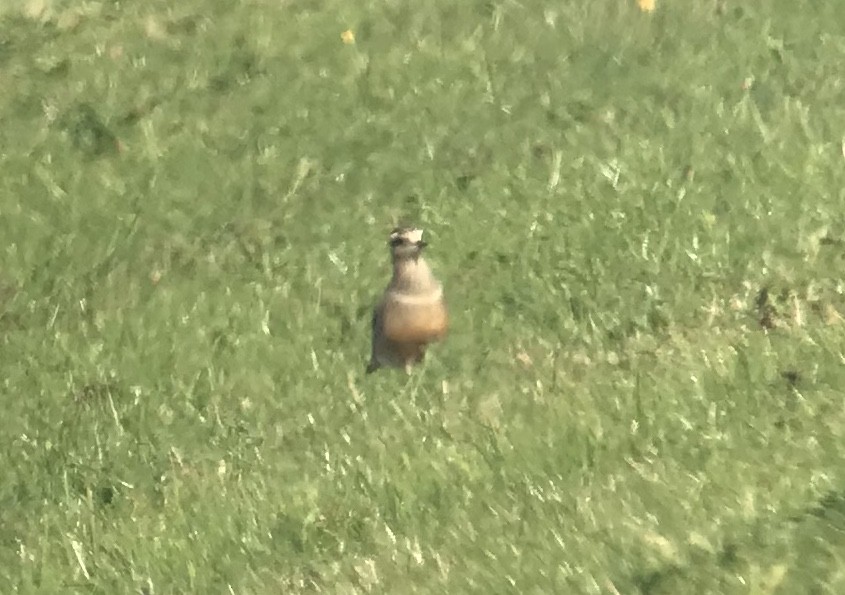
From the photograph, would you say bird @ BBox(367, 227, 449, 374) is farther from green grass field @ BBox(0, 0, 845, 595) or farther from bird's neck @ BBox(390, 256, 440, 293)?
green grass field @ BBox(0, 0, 845, 595)

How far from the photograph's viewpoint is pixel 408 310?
508 cm

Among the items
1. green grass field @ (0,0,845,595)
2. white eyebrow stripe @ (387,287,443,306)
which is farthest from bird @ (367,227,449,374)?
green grass field @ (0,0,845,595)

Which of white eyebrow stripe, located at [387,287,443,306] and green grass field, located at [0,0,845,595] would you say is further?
white eyebrow stripe, located at [387,287,443,306]

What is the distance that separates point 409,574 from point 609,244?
7.29 feet

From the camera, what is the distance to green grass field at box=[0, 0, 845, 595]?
440cm

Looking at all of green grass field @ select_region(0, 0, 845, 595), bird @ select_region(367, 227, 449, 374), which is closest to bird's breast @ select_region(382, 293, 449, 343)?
bird @ select_region(367, 227, 449, 374)

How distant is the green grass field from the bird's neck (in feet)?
1.47

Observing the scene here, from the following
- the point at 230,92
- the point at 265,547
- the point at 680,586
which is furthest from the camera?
the point at 230,92

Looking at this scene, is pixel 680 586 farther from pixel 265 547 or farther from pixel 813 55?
pixel 813 55

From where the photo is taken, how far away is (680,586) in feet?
12.3

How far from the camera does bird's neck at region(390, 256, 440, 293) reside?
4988mm

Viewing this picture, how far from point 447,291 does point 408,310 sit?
652mm

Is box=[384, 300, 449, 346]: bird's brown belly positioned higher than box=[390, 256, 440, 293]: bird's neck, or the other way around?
box=[390, 256, 440, 293]: bird's neck

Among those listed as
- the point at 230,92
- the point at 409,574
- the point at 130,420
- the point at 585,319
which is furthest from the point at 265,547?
the point at 230,92
